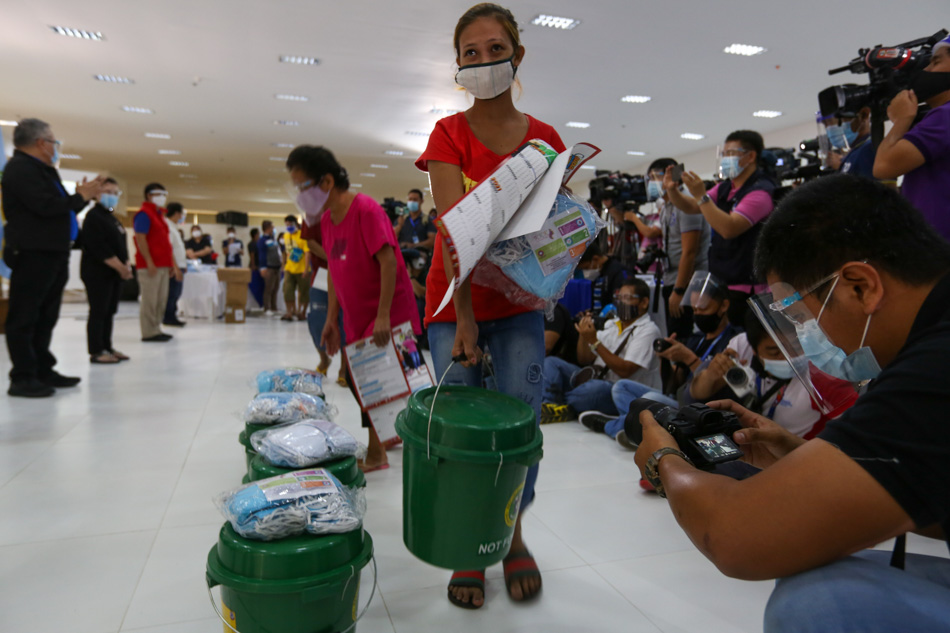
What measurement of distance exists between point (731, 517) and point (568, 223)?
691 millimetres

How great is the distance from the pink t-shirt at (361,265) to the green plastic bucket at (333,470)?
74 cm

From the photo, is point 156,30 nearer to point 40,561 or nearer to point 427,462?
point 40,561

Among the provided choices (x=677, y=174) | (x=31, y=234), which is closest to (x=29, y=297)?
(x=31, y=234)

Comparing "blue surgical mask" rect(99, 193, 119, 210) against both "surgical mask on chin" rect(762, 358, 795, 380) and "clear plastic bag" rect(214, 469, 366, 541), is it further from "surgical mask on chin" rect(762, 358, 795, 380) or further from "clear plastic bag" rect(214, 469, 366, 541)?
"surgical mask on chin" rect(762, 358, 795, 380)

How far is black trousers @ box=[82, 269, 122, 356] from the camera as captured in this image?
4.49 m

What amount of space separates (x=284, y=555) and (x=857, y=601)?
88 cm

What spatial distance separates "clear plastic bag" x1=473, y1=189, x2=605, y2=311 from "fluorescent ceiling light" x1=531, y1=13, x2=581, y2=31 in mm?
5593

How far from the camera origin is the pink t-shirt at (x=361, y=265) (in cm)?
221

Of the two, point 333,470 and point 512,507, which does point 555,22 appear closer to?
point 333,470

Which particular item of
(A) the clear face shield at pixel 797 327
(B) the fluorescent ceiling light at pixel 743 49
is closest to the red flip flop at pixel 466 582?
(A) the clear face shield at pixel 797 327

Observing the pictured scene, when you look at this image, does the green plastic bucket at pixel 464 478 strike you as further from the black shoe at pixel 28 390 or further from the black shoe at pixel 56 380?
the black shoe at pixel 56 380

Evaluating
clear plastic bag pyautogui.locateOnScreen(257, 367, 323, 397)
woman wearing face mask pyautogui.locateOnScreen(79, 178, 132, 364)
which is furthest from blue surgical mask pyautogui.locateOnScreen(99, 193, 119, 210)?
clear plastic bag pyautogui.locateOnScreen(257, 367, 323, 397)

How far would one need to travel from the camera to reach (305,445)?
155 centimetres

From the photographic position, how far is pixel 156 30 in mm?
6676
